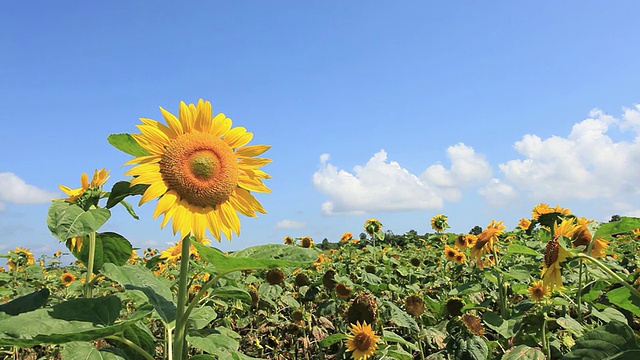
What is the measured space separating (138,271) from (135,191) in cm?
30

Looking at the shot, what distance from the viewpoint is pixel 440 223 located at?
8273 millimetres

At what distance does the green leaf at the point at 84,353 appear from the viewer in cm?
136

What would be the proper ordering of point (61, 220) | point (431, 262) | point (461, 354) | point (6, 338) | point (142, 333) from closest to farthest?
point (6, 338), point (61, 220), point (142, 333), point (461, 354), point (431, 262)

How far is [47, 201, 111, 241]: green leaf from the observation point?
1498 millimetres

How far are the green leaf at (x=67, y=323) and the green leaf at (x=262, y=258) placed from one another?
307 millimetres

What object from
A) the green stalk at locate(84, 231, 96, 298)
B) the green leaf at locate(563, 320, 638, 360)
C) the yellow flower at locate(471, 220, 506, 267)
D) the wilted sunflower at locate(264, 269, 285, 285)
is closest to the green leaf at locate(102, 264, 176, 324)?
the green stalk at locate(84, 231, 96, 298)

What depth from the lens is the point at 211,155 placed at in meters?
1.81

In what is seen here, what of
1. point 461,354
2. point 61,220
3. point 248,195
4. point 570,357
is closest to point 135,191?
point 61,220

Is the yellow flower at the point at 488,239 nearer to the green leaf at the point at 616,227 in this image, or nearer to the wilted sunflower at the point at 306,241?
the green leaf at the point at 616,227

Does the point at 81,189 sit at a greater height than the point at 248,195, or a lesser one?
greater

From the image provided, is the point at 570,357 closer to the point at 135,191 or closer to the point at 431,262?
the point at 135,191

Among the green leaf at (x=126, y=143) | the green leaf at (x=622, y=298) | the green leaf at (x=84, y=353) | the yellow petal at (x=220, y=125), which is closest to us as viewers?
the green leaf at (x=84, y=353)

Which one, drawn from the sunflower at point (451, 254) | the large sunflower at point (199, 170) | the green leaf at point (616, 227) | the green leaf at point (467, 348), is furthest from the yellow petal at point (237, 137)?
the sunflower at point (451, 254)

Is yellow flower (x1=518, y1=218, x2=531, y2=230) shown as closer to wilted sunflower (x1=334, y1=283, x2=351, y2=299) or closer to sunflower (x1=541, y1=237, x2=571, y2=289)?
wilted sunflower (x1=334, y1=283, x2=351, y2=299)
